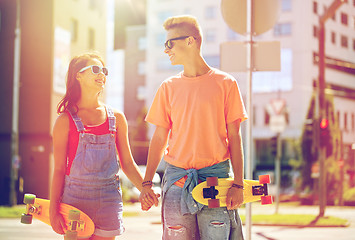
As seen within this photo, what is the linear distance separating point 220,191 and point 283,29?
5280 cm

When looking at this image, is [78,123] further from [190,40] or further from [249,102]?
[249,102]

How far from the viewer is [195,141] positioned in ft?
10.8

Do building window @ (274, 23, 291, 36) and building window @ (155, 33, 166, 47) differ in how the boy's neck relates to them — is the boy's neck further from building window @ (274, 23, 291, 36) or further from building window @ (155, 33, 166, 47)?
building window @ (155, 33, 166, 47)

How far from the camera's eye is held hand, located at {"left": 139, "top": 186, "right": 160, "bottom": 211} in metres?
3.47

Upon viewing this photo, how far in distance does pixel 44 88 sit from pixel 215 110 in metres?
25.3

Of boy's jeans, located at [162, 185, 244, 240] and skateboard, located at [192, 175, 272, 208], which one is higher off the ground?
skateboard, located at [192, 175, 272, 208]

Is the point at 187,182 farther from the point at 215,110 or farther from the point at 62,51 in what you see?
the point at 62,51

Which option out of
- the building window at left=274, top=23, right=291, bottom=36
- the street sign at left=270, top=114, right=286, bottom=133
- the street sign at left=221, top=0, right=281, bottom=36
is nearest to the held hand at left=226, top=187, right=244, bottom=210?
the street sign at left=221, top=0, right=281, bottom=36

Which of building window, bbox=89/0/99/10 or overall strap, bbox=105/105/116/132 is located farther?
building window, bbox=89/0/99/10

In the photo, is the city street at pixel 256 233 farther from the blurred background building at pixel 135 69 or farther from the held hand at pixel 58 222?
the held hand at pixel 58 222

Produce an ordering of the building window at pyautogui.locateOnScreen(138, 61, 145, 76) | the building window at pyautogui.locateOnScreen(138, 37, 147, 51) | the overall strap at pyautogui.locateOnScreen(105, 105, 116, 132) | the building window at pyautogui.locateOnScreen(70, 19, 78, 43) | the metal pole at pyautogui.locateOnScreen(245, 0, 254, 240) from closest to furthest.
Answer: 1. the overall strap at pyautogui.locateOnScreen(105, 105, 116, 132)
2. the metal pole at pyautogui.locateOnScreen(245, 0, 254, 240)
3. the building window at pyautogui.locateOnScreen(70, 19, 78, 43)
4. the building window at pyautogui.locateOnScreen(138, 61, 145, 76)
5. the building window at pyautogui.locateOnScreen(138, 37, 147, 51)

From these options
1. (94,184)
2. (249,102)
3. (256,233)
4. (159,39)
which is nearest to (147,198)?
A: (94,184)

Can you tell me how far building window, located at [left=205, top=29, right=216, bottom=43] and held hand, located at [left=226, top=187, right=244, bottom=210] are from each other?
54889 mm

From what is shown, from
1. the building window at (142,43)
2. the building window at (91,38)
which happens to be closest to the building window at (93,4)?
the building window at (91,38)
